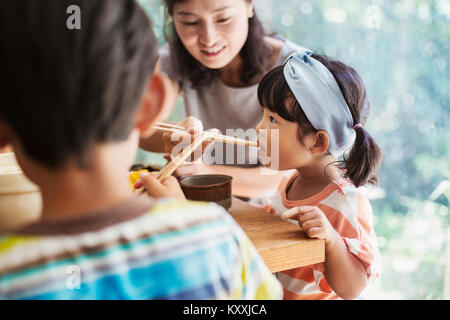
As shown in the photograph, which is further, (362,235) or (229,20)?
(229,20)

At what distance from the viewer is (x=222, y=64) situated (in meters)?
1.42

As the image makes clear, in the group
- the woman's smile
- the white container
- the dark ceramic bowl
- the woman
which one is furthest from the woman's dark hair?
the white container

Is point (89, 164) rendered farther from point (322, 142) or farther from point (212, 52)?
point (212, 52)

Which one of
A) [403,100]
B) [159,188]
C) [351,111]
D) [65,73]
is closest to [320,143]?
[351,111]

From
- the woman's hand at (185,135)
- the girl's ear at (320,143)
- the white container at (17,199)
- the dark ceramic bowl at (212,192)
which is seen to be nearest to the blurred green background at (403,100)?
the woman's hand at (185,135)

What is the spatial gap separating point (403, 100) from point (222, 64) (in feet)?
3.61

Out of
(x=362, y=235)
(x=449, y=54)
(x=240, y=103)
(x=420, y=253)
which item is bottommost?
(x=420, y=253)

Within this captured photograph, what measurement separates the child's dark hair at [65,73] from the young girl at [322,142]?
62 cm

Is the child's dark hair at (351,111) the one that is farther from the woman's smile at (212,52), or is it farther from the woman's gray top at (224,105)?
the woman's gray top at (224,105)

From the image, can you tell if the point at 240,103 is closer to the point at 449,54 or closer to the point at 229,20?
the point at 229,20

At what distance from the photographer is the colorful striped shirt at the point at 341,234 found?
0.92 metres

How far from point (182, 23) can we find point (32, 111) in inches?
38.7
